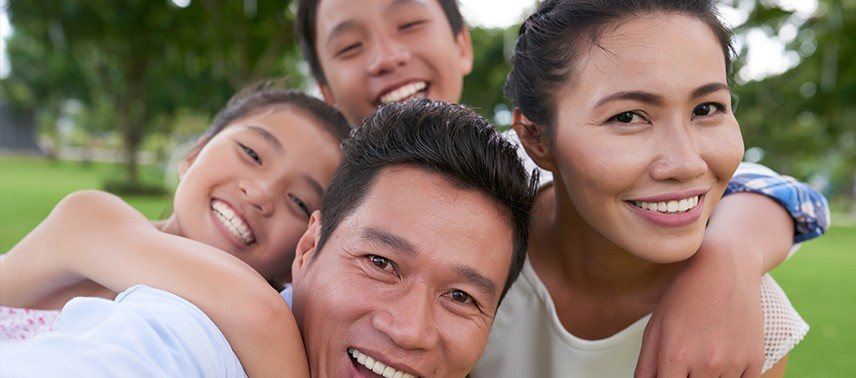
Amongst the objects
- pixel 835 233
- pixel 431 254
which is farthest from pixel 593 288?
pixel 835 233

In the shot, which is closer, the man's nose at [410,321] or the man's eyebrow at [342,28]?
the man's nose at [410,321]

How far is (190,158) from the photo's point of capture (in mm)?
3166

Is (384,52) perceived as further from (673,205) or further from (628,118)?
(673,205)

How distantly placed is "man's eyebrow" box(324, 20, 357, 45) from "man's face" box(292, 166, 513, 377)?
139 cm

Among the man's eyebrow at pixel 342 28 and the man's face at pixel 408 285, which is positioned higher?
the man's eyebrow at pixel 342 28

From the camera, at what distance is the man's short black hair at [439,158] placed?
211 cm

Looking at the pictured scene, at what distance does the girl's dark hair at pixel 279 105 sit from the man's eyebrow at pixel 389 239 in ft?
3.02

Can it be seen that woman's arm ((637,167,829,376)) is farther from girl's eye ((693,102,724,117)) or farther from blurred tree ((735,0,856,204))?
blurred tree ((735,0,856,204))

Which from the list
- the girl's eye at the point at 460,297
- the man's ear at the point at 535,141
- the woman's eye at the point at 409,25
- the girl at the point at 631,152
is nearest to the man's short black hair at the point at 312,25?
the woman's eye at the point at 409,25

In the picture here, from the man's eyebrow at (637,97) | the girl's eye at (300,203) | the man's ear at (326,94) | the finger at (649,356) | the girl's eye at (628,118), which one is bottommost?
the finger at (649,356)

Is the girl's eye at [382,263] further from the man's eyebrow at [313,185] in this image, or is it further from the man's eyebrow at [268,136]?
the man's eyebrow at [268,136]

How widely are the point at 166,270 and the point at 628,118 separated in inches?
53.9

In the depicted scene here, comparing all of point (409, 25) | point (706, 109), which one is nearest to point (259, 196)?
point (409, 25)

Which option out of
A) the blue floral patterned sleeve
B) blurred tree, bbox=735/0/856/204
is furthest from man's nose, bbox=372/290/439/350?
blurred tree, bbox=735/0/856/204
